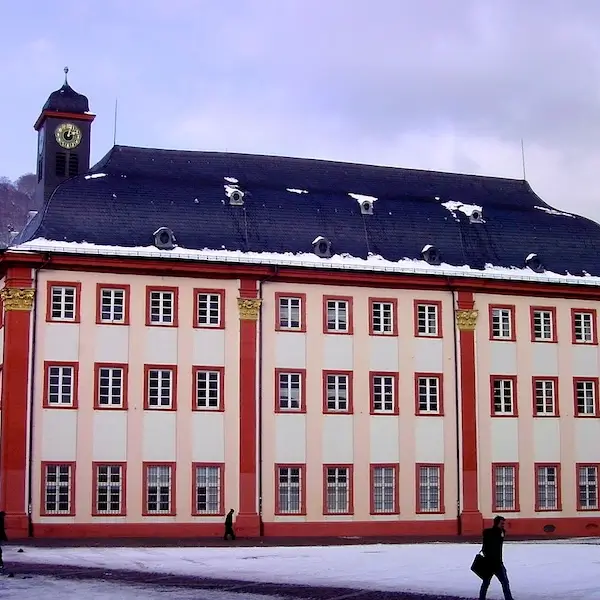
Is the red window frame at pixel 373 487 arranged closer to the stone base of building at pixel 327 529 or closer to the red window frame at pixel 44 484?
the stone base of building at pixel 327 529

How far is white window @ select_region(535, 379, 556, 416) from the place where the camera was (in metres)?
54.6

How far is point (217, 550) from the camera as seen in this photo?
131ft

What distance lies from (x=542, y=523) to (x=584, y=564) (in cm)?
2165

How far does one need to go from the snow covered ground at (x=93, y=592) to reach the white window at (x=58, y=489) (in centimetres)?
1806

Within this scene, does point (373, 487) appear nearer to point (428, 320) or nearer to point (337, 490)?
point (337, 490)

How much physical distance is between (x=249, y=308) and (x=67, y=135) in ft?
42.1

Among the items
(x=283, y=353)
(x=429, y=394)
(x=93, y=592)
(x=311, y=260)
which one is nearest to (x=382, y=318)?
(x=429, y=394)

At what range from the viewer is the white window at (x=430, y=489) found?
5216 cm

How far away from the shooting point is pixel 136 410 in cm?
4850

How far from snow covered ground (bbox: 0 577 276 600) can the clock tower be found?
1164 inches

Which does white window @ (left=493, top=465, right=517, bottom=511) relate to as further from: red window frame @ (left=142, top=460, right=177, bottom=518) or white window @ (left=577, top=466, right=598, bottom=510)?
red window frame @ (left=142, top=460, right=177, bottom=518)

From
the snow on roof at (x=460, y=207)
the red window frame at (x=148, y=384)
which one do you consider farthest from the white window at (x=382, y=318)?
the red window frame at (x=148, y=384)

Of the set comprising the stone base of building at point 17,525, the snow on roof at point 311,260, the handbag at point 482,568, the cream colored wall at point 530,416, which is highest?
the snow on roof at point 311,260

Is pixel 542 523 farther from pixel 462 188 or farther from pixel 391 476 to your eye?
pixel 462 188
